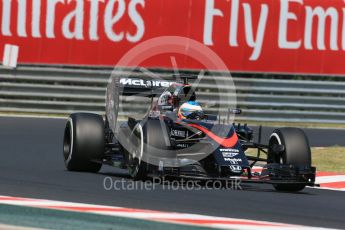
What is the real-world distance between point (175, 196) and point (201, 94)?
11170 millimetres

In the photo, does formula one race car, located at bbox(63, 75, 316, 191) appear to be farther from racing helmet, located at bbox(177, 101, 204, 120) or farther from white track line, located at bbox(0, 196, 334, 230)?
white track line, located at bbox(0, 196, 334, 230)

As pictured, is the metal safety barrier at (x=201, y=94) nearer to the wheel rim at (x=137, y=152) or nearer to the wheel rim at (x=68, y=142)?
the wheel rim at (x=68, y=142)

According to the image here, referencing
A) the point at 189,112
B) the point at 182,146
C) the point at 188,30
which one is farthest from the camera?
the point at 188,30

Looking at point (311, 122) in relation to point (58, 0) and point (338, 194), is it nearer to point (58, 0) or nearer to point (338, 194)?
point (58, 0)

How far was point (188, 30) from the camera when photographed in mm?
21438

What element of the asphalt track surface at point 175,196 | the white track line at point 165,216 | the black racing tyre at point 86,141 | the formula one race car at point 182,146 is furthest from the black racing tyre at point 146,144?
the white track line at point 165,216

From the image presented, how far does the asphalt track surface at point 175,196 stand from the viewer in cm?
944

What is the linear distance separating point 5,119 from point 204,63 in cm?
447

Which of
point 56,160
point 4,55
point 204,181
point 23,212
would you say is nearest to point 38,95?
point 4,55

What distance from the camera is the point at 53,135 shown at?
1853cm

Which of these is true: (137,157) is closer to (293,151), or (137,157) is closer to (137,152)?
(137,152)

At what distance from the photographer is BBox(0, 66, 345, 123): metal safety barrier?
849 inches

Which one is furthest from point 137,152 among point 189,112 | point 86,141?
point 86,141

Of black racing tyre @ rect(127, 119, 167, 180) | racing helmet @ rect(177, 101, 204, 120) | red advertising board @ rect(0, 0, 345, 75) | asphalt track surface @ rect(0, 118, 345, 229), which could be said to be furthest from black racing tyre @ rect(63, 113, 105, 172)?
red advertising board @ rect(0, 0, 345, 75)
